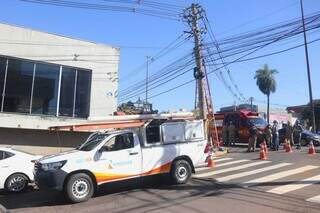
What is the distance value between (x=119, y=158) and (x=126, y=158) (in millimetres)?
250

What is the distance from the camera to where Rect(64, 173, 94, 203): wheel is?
547 inches

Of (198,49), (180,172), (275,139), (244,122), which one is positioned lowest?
(180,172)

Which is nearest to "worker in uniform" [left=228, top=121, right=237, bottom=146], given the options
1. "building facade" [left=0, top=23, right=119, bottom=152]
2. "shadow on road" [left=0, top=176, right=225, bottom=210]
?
"building facade" [left=0, top=23, right=119, bottom=152]

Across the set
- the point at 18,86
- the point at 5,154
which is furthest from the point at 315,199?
the point at 18,86

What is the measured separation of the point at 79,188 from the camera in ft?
46.3

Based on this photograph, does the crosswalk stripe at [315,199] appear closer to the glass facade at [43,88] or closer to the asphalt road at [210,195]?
the asphalt road at [210,195]

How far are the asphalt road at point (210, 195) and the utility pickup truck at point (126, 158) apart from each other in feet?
1.56

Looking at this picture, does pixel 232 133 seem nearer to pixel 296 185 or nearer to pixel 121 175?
pixel 296 185

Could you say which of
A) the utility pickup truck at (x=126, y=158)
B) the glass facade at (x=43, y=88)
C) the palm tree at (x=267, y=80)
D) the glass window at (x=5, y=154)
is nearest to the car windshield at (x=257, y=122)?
the glass facade at (x=43, y=88)

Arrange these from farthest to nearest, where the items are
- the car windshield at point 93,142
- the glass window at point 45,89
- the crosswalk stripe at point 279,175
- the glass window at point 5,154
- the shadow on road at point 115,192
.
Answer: the glass window at point 45,89
the glass window at point 5,154
the crosswalk stripe at point 279,175
the car windshield at point 93,142
the shadow on road at point 115,192

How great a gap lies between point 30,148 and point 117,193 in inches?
389

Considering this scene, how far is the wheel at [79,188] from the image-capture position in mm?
13883

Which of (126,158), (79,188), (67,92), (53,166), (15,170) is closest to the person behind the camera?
(53,166)

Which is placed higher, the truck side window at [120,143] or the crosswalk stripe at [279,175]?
the truck side window at [120,143]
